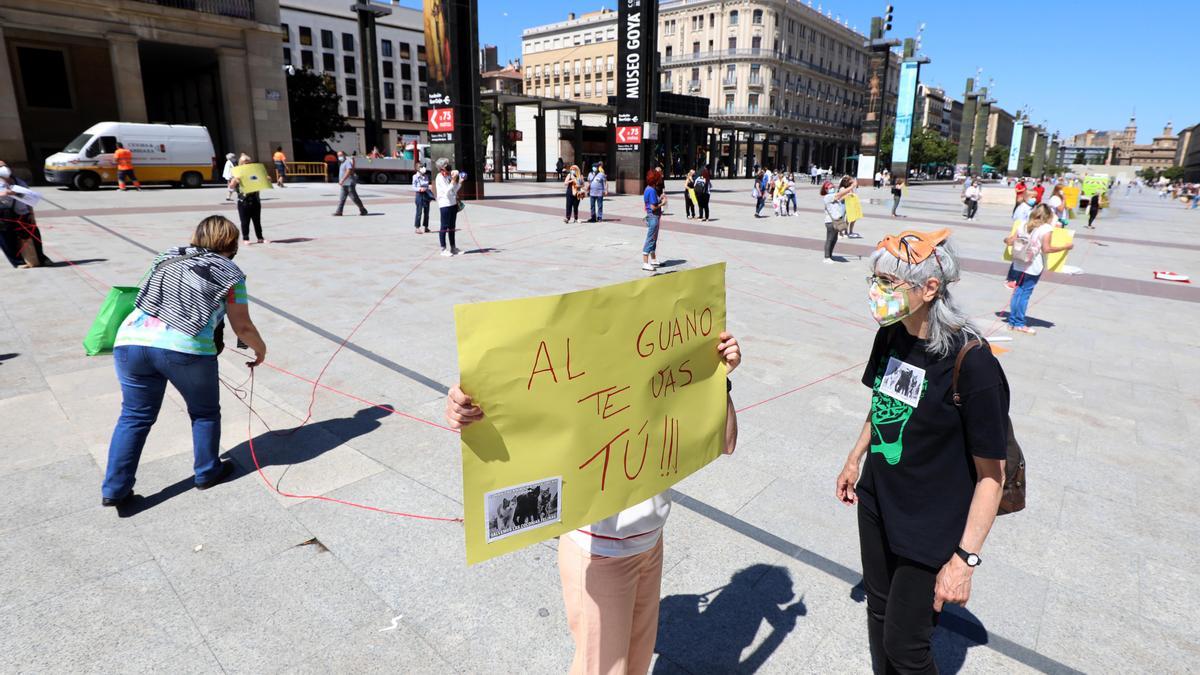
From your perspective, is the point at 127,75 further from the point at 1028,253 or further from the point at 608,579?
the point at 608,579

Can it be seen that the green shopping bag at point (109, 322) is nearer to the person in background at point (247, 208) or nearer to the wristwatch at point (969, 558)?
the wristwatch at point (969, 558)

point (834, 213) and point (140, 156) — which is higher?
point (140, 156)

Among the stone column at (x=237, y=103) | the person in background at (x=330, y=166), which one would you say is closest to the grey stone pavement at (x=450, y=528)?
the person in background at (x=330, y=166)

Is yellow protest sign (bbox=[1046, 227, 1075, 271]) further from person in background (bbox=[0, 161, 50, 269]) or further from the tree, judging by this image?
the tree

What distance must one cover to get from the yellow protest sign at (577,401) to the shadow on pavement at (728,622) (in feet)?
3.75

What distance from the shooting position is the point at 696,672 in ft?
9.16

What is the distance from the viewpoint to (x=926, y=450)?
2.21 meters

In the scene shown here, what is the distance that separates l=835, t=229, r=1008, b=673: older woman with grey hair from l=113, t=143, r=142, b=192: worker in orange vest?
32.8 meters

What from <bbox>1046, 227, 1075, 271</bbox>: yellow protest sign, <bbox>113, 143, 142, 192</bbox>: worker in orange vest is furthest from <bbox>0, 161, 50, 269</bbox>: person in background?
<bbox>113, 143, 142, 192</bbox>: worker in orange vest

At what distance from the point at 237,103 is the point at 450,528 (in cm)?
3964

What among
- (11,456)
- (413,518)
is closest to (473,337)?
Result: (413,518)

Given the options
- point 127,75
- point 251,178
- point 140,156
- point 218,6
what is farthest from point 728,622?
point 218,6

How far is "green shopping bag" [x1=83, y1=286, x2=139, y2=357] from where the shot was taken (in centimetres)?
393

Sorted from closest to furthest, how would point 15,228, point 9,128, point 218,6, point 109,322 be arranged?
1. point 109,322
2. point 15,228
3. point 9,128
4. point 218,6
